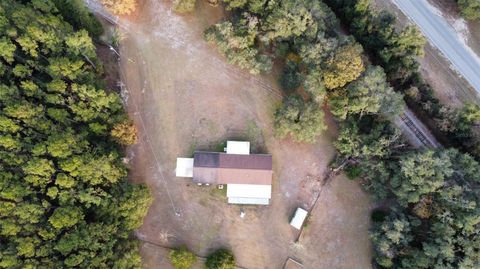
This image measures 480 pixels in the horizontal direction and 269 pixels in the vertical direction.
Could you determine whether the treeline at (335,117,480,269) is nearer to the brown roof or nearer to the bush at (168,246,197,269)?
the brown roof

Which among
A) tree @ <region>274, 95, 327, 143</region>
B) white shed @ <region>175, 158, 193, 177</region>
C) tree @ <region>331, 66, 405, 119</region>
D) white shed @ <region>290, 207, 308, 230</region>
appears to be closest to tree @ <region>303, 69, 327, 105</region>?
tree @ <region>274, 95, 327, 143</region>

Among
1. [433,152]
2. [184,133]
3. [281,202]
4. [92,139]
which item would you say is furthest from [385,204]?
[92,139]

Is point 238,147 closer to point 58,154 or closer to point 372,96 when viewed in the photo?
point 372,96

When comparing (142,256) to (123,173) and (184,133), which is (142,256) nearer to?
(123,173)

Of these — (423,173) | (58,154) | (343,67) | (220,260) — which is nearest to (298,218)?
(220,260)

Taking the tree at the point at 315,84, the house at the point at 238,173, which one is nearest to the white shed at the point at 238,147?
the house at the point at 238,173

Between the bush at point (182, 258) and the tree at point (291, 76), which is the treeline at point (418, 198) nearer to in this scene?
the tree at point (291, 76)
